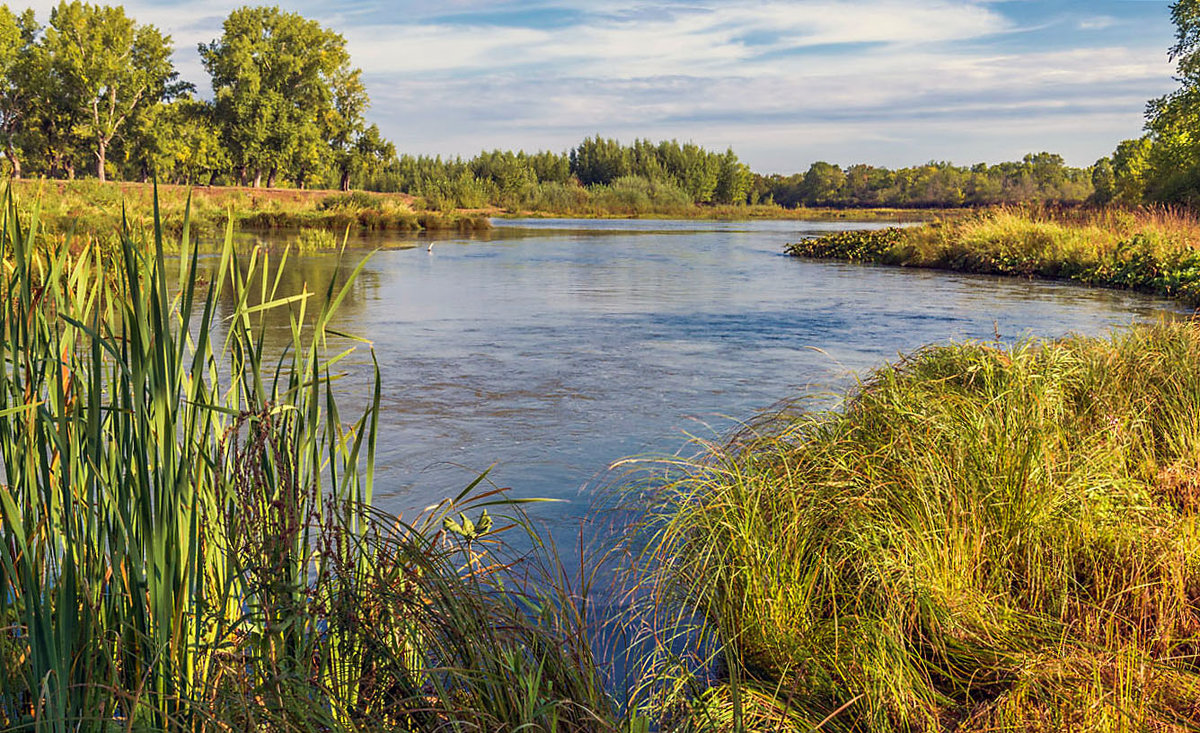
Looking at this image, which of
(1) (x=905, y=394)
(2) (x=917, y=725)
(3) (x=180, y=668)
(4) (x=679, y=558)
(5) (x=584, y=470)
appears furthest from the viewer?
(5) (x=584, y=470)

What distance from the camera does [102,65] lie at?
148ft

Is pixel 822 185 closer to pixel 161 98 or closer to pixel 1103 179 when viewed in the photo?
pixel 1103 179

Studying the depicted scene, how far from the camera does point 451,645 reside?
1.97 meters

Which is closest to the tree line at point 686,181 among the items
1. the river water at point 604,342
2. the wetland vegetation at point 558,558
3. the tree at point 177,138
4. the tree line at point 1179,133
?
the tree at point 177,138

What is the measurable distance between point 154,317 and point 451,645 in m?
0.88

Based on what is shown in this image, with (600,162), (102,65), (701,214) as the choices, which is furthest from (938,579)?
(600,162)

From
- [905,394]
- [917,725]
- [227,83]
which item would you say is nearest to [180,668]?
[917,725]

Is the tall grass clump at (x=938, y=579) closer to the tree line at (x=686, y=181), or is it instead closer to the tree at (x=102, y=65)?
the tree line at (x=686, y=181)

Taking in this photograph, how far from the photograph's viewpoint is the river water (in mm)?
5113

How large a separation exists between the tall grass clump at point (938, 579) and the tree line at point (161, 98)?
156ft

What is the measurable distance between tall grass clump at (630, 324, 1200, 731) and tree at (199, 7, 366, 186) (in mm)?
49806

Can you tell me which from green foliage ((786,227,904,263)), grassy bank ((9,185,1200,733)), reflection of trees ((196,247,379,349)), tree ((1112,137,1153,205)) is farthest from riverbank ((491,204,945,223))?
grassy bank ((9,185,1200,733))

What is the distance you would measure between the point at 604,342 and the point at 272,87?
154 feet

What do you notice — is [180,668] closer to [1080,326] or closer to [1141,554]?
[1141,554]
